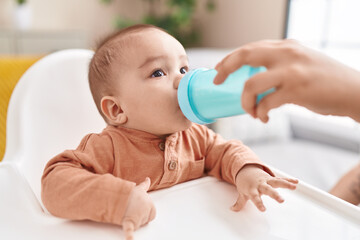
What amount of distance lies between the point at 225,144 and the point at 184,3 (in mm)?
2444

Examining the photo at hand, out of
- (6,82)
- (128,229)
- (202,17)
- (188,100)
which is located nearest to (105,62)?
(188,100)

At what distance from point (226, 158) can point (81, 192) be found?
0.29 metres

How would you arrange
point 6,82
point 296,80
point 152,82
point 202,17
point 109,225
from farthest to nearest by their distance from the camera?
point 202,17
point 6,82
point 152,82
point 109,225
point 296,80

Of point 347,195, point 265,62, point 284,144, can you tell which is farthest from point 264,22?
point 265,62

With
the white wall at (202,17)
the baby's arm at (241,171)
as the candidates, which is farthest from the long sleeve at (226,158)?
the white wall at (202,17)

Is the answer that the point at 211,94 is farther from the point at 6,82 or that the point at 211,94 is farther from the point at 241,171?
the point at 6,82

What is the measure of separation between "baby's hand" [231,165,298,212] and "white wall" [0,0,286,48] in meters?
2.15

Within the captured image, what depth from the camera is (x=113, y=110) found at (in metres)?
0.61

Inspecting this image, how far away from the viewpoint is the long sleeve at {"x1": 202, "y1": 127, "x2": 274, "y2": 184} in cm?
58

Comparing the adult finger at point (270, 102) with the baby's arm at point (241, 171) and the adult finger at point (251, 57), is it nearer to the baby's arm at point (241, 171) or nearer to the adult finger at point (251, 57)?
the adult finger at point (251, 57)

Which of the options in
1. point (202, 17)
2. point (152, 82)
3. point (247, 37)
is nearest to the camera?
point (152, 82)

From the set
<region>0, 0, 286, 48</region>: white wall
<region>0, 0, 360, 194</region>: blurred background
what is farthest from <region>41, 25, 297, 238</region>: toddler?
<region>0, 0, 286, 48</region>: white wall

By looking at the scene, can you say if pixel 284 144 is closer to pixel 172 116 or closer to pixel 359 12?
pixel 359 12

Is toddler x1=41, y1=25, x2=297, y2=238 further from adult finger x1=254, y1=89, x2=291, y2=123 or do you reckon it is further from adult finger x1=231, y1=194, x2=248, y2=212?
adult finger x1=254, y1=89, x2=291, y2=123
